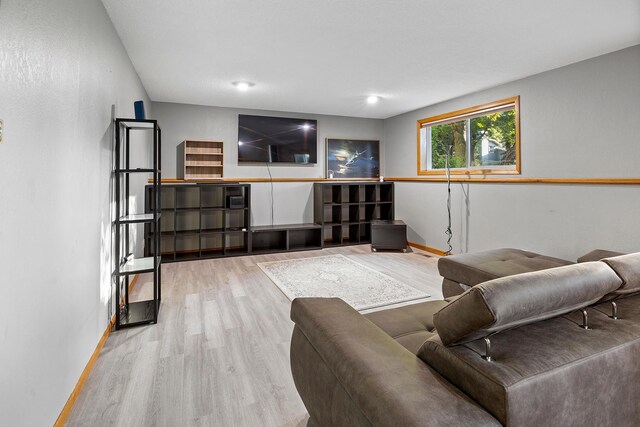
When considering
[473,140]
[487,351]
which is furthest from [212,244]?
[487,351]

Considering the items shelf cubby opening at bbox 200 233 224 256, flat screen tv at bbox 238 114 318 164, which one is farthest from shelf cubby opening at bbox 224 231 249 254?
flat screen tv at bbox 238 114 318 164

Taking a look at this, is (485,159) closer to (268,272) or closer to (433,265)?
(433,265)

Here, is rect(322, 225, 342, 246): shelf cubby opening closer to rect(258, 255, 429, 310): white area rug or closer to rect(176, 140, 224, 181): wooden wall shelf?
rect(258, 255, 429, 310): white area rug

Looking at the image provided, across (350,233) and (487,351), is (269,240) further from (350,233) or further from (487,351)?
(487,351)

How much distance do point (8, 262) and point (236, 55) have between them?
8.74ft

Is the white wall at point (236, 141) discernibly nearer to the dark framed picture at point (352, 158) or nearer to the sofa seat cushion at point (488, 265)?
the dark framed picture at point (352, 158)

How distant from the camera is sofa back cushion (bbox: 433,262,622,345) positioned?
0.96 meters

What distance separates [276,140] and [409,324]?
4.54m

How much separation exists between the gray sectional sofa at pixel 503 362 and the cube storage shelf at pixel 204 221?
13.3ft

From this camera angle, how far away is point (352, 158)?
6312 mm

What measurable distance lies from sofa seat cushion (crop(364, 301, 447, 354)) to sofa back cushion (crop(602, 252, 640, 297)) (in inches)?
28.9

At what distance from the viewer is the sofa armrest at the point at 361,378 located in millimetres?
847

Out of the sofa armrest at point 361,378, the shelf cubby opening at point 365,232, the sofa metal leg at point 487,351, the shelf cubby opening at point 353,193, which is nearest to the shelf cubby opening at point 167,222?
the shelf cubby opening at point 353,193

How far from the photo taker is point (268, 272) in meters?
4.23
